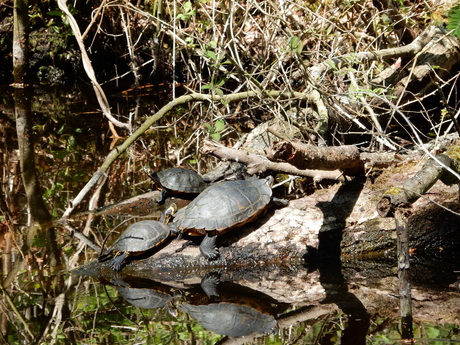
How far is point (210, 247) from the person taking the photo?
4.66 metres

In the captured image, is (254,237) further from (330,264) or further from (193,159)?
(193,159)

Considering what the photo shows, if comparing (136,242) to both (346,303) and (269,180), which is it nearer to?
(269,180)

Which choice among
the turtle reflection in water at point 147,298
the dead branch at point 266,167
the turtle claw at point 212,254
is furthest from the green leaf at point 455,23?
the turtle claw at point 212,254

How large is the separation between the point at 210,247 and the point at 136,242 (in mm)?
597

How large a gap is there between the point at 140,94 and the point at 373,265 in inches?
337

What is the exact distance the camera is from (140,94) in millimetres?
12141

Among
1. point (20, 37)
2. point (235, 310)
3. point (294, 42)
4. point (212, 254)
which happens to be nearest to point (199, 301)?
point (235, 310)

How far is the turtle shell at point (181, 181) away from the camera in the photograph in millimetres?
6285

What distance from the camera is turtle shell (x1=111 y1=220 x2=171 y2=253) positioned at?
4637 millimetres

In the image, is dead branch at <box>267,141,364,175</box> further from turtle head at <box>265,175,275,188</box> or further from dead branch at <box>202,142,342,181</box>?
turtle head at <box>265,175,275,188</box>

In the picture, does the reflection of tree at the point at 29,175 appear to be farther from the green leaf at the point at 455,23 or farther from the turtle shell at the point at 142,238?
the green leaf at the point at 455,23

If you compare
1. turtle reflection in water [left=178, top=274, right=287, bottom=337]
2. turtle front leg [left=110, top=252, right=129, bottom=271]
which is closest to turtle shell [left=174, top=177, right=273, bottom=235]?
turtle front leg [left=110, top=252, right=129, bottom=271]

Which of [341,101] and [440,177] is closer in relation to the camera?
[440,177]

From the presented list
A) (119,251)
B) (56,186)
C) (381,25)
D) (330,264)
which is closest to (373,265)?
(330,264)
